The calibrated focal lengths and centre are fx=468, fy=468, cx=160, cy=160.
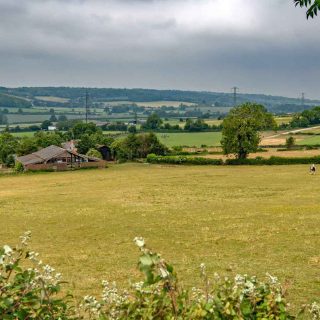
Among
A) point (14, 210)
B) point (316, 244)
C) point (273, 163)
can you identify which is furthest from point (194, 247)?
point (273, 163)

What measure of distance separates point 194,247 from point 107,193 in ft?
92.1

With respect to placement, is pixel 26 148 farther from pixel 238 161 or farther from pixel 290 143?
pixel 290 143

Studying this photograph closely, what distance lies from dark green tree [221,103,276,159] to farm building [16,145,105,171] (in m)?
25.3

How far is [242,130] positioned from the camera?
8838 cm

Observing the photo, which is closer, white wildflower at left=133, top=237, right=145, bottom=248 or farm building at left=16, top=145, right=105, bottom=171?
white wildflower at left=133, top=237, right=145, bottom=248

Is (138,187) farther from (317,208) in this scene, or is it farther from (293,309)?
(293,309)

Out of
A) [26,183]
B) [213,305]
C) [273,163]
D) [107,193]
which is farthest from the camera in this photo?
[273,163]

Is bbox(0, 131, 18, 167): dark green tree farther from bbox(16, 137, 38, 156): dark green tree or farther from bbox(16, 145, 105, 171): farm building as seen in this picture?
bbox(16, 145, 105, 171): farm building

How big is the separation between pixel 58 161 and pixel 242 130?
36.6 meters

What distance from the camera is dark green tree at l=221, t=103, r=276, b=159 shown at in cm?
8906

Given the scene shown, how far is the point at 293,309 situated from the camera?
17172 mm

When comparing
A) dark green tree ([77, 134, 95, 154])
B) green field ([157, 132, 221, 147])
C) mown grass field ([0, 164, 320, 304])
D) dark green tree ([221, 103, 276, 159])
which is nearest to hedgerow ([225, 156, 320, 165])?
dark green tree ([221, 103, 276, 159])

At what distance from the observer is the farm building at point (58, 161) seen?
3533 inches

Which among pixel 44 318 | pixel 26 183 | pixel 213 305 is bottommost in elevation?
pixel 26 183
